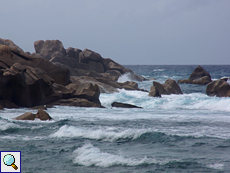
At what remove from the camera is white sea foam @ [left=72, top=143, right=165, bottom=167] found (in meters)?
7.71

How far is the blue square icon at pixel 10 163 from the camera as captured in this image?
6695 millimetres

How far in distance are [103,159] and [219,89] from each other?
28.2 meters

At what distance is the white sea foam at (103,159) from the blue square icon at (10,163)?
5.01 feet

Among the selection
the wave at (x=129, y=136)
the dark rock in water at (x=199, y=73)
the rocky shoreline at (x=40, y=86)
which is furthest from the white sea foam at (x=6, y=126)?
the dark rock in water at (x=199, y=73)

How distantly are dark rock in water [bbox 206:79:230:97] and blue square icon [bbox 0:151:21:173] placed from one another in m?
27.8

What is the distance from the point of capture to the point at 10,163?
713 cm

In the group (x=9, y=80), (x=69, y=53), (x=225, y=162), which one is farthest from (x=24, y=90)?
(x=69, y=53)

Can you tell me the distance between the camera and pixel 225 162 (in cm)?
790

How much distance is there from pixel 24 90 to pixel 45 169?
43.1 feet

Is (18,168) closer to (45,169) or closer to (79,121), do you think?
(45,169)

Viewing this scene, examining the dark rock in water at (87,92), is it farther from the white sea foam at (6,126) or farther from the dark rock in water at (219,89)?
the dark rock in water at (219,89)

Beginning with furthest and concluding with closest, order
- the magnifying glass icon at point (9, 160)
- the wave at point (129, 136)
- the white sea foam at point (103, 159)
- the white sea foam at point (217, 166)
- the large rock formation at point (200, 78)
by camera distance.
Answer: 1. the large rock formation at point (200, 78)
2. the wave at point (129, 136)
3. the white sea foam at point (103, 159)
4. the white sea foam at point (217, 166)
5. the magnifying glass icon at point (9, 160)

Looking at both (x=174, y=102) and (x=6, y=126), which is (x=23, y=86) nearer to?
(x=6, y=126)

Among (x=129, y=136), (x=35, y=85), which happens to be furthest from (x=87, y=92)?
(x=129, y=136)
